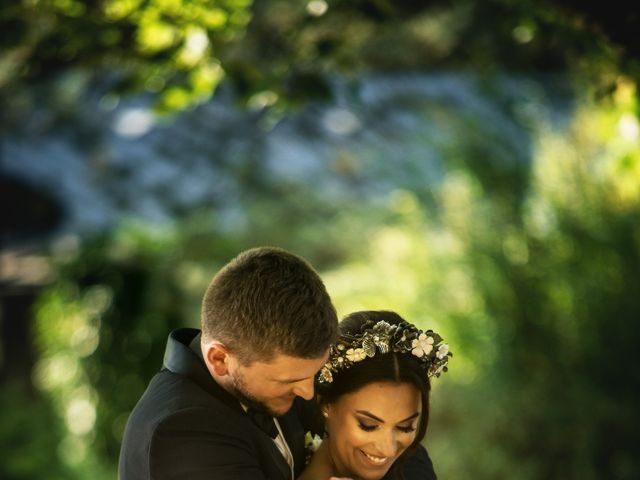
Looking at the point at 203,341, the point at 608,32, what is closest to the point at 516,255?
the point at 608,32

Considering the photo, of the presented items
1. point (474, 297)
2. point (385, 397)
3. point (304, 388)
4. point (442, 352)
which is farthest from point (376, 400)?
point (474, 297)

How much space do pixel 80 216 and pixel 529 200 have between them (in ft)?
10.7

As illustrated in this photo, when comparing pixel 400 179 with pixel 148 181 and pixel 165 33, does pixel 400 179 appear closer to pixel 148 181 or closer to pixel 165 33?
pixel 148 181

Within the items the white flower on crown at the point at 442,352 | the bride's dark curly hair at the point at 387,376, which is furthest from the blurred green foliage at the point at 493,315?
the bride's dark curly hair at the point at 387,376

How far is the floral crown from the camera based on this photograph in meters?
2.96

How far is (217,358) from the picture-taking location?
8.56ft

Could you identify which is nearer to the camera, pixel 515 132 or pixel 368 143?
pixel 515 132

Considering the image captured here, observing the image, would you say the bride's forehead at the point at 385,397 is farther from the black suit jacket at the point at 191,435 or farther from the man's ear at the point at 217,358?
the man's ear at the point at 217,358

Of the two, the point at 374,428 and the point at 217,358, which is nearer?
the point at 217,358

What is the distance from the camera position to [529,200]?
719 cm

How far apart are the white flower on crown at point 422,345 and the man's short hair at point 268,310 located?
432 millimetres

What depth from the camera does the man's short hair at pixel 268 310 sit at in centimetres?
253

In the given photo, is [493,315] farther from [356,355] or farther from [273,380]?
[273,380]

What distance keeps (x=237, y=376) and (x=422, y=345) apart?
0.61 metres
